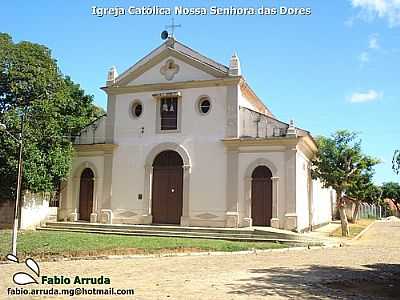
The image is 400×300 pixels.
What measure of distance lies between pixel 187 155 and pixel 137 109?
398cm

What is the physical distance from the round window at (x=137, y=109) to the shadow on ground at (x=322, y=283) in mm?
14214

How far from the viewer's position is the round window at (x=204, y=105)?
23.0 metres

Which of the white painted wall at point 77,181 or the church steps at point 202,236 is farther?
the white painted wall at point 77,181

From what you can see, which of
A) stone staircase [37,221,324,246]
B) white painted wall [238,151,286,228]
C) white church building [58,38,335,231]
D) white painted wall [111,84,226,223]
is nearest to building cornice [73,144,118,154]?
white church building [58,38,335,231]

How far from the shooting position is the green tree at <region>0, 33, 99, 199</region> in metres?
20.5

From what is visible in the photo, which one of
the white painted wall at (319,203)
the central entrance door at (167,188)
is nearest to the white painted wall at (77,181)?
the central entrance door at (167,188)

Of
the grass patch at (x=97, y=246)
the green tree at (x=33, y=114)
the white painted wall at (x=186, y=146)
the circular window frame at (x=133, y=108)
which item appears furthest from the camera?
the circular window frame at (x=133, y=108)

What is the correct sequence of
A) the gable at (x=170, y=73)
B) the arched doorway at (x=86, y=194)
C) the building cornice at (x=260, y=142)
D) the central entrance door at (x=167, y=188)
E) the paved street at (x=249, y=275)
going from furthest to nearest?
1. the arched doorway at (x=86, y=194)
2. the gable at (x=170, y=73)
3. the central entrance door at (x=167, y=188)
4. the building cornice at (x=260, y=142)
5. the paved street at (x=249, y=275)

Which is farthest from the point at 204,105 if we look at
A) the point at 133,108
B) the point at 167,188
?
the point at 167,188

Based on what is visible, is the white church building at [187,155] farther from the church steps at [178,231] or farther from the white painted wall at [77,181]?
the church steps at [178,231]

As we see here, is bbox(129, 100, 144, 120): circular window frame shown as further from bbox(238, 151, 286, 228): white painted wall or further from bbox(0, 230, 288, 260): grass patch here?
bbox(0, 230, 288, 260): grass patch

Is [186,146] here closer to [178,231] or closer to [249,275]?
[178,231]

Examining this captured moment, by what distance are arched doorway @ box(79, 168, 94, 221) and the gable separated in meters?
5.34

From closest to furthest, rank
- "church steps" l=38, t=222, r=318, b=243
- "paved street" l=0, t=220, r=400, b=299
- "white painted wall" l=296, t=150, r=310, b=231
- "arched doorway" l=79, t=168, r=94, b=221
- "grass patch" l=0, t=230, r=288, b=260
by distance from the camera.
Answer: "paved street" l=0, t=220, r=400, b=299
"grass patch" l=0, t=230, r=288, b=260
"church steps" l=38, t=222, r=318, b=243
"white painted wall" l=296, t=150, r=310, b=231
"arched doorway" l=79, t=168, r=94, b=221
